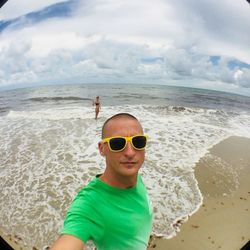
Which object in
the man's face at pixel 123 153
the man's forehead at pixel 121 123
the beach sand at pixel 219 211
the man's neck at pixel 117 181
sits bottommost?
the beach sand at pixel 219 211

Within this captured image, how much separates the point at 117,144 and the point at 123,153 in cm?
5

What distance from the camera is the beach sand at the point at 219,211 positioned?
4703 mm

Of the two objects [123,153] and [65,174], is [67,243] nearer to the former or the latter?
[123,153]

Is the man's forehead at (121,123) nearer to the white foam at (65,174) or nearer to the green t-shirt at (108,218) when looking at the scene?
the green t-shirt at (108,218)

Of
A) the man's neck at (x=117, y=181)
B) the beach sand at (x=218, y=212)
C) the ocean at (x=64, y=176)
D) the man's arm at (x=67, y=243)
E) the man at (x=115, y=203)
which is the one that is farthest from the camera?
the ocean at (x=64, y=176)

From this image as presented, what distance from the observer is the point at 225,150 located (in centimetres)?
1040

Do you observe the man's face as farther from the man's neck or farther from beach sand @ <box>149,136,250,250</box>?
beach sand @ <box>149,136,250,250</box>

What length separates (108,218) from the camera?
43.8 inches

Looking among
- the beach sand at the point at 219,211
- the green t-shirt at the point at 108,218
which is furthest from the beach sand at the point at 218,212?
the green t-shirt at the point at 108,218

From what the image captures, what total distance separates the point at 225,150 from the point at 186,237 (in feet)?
20.8

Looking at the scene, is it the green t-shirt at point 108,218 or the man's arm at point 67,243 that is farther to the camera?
the green t-shirt at point 108,218

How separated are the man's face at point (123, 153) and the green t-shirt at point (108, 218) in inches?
3.4

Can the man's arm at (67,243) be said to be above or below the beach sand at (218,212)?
above

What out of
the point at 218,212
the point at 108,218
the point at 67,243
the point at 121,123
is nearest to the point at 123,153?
the point at 121,123
